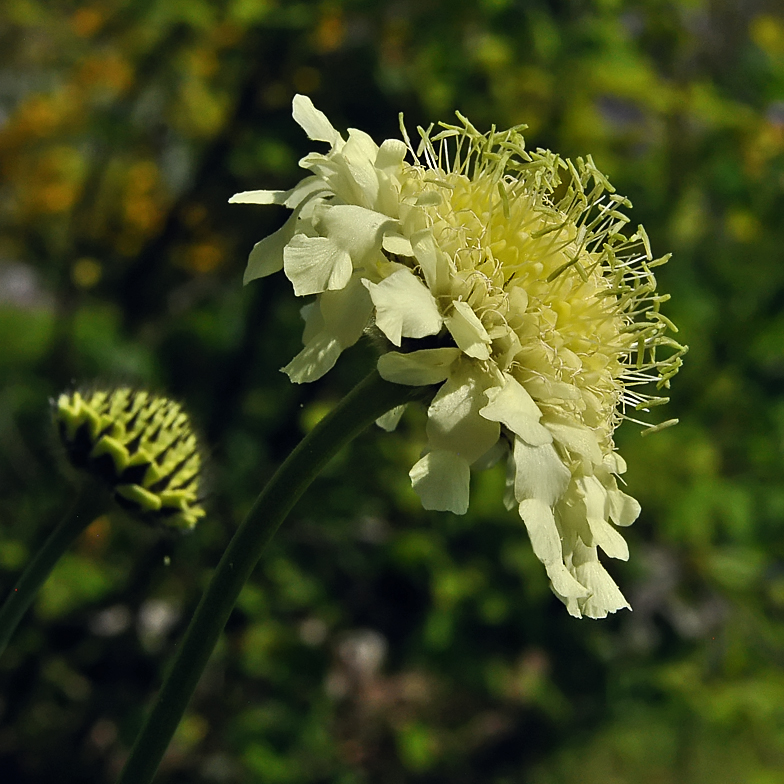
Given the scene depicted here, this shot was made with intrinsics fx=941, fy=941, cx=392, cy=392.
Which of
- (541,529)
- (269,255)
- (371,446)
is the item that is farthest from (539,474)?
(371,446)

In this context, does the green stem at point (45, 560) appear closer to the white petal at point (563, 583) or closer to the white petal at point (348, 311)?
the white petal at point (348, 311)

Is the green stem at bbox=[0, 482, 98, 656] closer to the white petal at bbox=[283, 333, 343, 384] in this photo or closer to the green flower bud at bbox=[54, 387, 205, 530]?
the green flower bud at bbox=[54, 387, 205, 530]

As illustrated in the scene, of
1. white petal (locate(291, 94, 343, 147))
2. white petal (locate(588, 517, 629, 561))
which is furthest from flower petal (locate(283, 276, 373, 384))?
white petal (locate(588, 517, 629, 561))

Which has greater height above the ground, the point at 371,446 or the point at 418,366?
the point at 418,366

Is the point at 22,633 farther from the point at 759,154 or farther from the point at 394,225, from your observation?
the point at 759,154

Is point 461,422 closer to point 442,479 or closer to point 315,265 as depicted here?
point 442,479

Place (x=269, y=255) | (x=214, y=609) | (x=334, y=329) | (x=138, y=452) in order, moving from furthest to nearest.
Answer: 1. (x=138, y=452)
2. (x=269, y=255)
3. (x=334, y=329)
4. (x=214, y=609)
